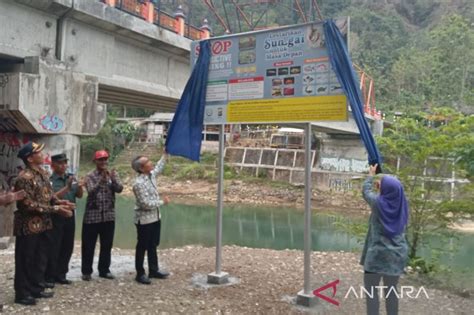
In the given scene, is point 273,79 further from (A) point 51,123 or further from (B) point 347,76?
(A) point 51,123

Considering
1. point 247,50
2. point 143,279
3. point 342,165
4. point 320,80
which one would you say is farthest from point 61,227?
point 342,165

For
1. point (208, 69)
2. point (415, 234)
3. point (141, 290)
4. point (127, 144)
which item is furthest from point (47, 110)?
point (127, 144)

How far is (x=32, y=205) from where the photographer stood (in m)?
3.94

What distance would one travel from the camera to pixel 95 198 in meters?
4.89

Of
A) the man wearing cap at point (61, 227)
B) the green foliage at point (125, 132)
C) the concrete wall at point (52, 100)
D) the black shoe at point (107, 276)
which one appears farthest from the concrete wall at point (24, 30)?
the green foliage at point (125, 132)

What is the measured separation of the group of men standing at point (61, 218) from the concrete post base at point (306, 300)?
5.27 ft

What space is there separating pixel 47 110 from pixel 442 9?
76.8m

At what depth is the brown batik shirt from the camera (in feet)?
13.0

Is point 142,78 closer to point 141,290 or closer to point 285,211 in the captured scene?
point 141,290

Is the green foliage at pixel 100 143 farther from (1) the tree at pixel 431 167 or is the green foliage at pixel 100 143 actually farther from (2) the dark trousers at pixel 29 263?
(2) the dark trousers at pixel 29 263

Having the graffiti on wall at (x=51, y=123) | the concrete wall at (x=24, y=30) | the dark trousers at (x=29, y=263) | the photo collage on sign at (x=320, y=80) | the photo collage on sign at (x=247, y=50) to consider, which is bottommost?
the dark trousers at (x=29, y=263)

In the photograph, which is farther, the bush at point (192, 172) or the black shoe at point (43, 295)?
the bush at point (192, 172)

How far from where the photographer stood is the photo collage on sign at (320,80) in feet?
14.1

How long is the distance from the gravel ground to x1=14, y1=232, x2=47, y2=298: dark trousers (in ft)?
0.48
